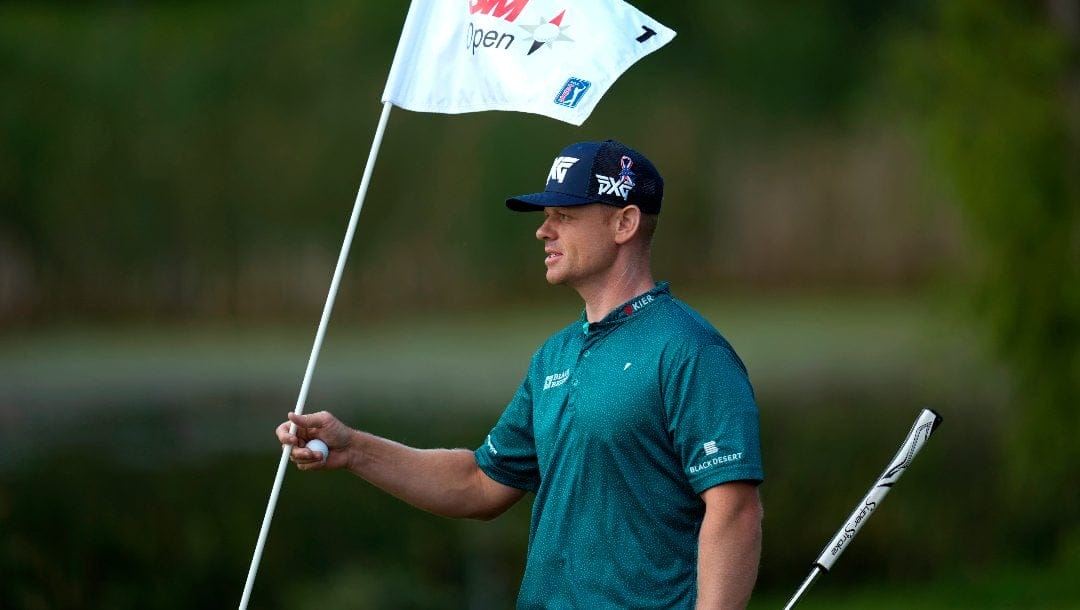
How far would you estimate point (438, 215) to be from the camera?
786 centimetres

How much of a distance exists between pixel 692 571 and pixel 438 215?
16.1 feet

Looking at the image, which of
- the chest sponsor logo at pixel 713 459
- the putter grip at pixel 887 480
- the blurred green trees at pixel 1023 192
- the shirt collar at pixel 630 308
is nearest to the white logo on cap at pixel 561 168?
the shirt collar at pixel 630 308

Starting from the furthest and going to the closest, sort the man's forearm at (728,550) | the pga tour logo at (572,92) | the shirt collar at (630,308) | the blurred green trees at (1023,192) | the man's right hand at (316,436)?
1. the blurred green trees at (1023,192)
2. the pga tour logo at (572,92)
3. the man's right hand at (316,436)
4. the shirt collar at (630,308)
5. the man's forearm at (728,550)

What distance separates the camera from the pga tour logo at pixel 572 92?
364 centimetres

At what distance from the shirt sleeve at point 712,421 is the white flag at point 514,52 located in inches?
34.2

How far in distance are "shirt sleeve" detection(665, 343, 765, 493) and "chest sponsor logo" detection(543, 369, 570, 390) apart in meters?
0.26

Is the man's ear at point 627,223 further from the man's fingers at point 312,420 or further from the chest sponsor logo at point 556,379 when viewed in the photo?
the man's fingers at point 312,420

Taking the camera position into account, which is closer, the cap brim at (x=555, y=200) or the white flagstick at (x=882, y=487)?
the cap brim at (x=555, y=200)

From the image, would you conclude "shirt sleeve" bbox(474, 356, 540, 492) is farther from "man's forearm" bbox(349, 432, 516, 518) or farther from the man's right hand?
the man's right hand

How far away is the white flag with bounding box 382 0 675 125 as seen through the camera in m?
3.70

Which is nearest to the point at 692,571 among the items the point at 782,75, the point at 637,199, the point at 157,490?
the point at 637,199

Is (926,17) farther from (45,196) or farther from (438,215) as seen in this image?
(45,196)

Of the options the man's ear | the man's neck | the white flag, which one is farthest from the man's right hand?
the white flag

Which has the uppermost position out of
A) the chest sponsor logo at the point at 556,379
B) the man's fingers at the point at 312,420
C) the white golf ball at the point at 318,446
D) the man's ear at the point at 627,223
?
the man's ear at the point at 627,223
